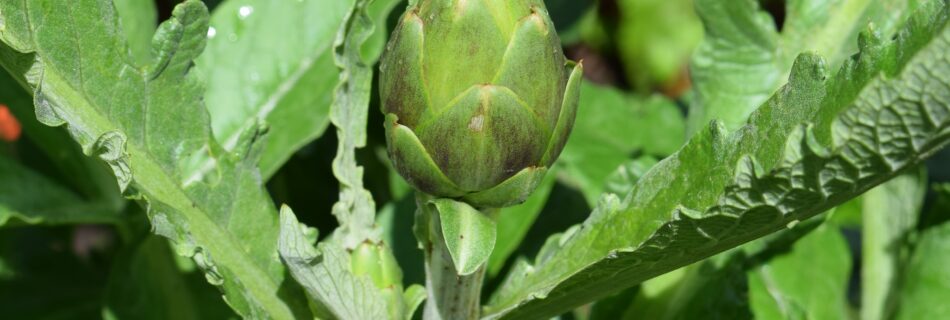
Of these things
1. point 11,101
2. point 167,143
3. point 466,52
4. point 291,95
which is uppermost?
point 466,52

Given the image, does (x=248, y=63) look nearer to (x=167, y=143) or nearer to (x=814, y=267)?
(x=167, y=143)

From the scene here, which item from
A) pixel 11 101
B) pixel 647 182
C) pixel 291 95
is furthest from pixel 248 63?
pixel 647 182

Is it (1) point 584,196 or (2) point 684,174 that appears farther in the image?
(1) point 584,196

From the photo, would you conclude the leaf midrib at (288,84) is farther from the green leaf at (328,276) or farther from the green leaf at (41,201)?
the green leaf at (328,276)

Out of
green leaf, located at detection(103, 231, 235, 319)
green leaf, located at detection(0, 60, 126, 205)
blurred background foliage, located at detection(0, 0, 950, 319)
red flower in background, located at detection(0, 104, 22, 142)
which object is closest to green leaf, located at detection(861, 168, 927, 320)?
blurred background foliage, located at detection(0, 0, 950, 319)

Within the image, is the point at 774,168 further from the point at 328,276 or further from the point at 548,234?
the point at 548,234

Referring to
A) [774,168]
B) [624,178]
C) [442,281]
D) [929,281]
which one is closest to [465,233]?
[442,281]

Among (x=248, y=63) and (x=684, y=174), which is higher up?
(x=684, y=174)

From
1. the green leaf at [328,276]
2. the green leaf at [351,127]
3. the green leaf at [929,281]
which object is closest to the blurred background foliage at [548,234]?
the green leaf at [929,281]
